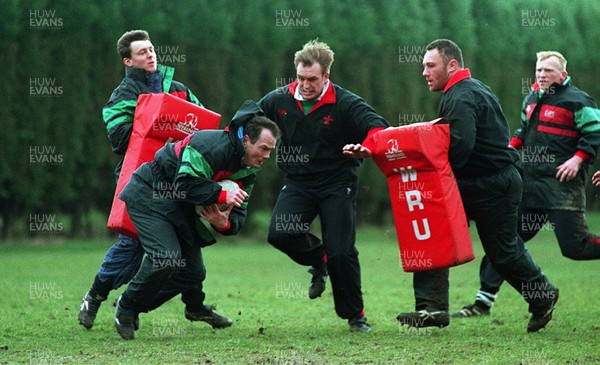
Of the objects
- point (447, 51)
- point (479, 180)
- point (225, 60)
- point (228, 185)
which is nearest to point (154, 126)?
point (228, 185)

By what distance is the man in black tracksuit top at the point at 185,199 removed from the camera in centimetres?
701

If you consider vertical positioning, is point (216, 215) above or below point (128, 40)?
below

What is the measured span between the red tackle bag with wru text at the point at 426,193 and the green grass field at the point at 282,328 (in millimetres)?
675

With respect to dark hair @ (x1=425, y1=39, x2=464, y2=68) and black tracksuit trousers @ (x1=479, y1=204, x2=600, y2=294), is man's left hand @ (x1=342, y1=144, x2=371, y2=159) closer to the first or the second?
dark hair @ (x1=425, y1=39, x2=464, y2=68)

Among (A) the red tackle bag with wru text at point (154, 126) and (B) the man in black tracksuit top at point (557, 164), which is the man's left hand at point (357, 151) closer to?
(A) the red tackle bag with wru text at point (154, 126)

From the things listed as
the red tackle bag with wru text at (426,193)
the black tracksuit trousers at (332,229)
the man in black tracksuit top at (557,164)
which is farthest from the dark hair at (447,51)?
the man in black tracksuit top at (557,164)

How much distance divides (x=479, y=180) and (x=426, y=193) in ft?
1.95

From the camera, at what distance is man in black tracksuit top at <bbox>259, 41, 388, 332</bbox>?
792 centimetres

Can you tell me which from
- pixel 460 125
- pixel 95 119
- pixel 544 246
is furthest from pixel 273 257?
pixel 460 125

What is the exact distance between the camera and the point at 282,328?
326 inches

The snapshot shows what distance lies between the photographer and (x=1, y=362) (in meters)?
6.50

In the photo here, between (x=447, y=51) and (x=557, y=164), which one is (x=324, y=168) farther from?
(x=557, y=164)

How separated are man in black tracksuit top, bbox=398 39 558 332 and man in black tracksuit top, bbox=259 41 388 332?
0.66 meters

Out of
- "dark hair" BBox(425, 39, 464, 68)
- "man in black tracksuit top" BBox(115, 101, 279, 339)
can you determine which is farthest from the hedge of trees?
"dark hair" BBox(425, 39, 464, 68)
